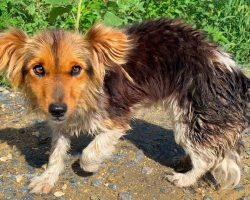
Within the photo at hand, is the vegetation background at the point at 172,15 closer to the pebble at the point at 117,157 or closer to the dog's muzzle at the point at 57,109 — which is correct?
the pebble at the point at 117,157

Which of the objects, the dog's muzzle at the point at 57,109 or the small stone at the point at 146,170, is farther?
the small stone at the point at 146,170

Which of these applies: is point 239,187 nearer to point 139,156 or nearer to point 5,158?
point 139,156

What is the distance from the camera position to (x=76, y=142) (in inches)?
218

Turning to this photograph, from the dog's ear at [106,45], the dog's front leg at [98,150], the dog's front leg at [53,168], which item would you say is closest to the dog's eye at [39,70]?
the dog's ear at [106,45]

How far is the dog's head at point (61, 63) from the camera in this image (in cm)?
400

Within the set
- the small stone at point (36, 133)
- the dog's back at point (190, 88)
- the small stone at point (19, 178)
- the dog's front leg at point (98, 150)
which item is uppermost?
the dog's back at point (190, 88)

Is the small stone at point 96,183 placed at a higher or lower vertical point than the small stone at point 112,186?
lower

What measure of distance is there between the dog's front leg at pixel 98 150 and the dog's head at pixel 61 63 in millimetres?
347

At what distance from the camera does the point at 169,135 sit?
5887 mm

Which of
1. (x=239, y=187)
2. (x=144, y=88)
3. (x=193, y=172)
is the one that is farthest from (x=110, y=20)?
(x=239, y=187)

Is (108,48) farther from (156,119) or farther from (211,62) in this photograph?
(156,119)

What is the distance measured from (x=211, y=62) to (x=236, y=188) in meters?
1.32

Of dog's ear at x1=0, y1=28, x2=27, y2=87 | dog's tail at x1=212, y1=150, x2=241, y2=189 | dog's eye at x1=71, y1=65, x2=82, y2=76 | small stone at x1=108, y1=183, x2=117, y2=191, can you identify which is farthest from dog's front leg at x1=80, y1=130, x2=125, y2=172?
dog's tail at x1=212, y1=150, x2=241, y2=189

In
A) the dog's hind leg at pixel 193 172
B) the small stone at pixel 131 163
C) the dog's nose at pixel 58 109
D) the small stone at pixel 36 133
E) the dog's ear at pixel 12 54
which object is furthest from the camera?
the small stone at pixel 36 133
